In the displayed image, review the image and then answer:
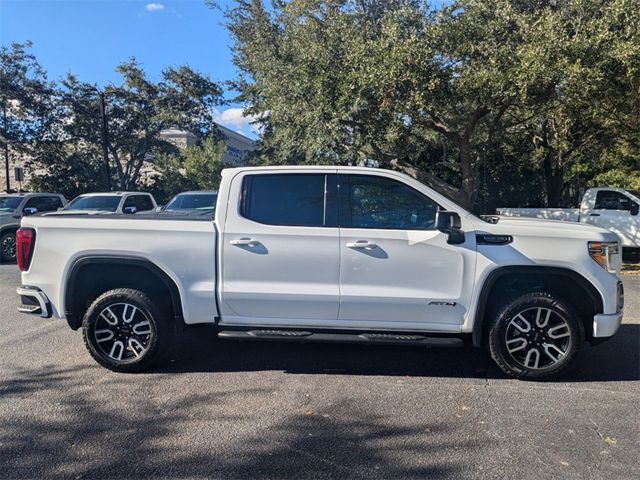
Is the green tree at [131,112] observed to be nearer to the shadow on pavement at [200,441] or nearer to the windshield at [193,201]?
the windshield at [193,201]

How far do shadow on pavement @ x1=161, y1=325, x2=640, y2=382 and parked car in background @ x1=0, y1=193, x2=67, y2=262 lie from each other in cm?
942

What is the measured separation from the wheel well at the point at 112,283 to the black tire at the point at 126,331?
131 millimetres

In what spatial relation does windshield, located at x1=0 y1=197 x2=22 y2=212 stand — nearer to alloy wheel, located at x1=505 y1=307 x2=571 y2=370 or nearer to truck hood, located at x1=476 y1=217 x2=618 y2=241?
truck hood, located at x1=476 y1=217 x2=618 y2=241

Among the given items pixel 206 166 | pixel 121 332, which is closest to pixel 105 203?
pixel 121 332

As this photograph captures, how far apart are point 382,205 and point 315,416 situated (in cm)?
198

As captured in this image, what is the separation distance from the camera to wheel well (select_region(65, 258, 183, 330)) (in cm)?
500

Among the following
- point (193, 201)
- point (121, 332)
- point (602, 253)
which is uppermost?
point (193, 201)

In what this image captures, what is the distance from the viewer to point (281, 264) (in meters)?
4.84

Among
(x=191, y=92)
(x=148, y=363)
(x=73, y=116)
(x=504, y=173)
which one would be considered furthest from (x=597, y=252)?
(x=73, y=116)

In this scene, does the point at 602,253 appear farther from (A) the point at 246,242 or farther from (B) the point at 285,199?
(A) the point at 246,242

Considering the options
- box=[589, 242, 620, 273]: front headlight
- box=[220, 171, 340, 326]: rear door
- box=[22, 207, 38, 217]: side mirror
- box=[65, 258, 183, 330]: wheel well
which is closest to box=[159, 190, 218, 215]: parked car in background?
box=[22, 207, 38, 217]: side mirror

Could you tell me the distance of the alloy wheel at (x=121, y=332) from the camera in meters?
5.08

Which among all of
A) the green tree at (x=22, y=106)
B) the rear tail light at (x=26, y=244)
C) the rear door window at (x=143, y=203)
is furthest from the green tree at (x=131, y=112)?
the rear tail light at (x=26, y=244)

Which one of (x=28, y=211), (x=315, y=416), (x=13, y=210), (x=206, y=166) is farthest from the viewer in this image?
(x=206, y=166)
